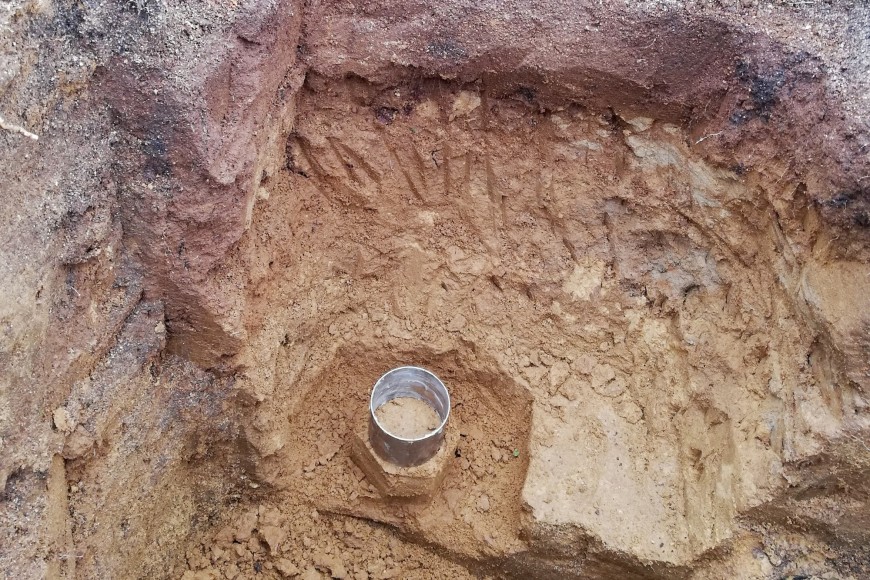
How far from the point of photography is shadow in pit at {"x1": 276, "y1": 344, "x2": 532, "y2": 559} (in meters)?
→ 3.20

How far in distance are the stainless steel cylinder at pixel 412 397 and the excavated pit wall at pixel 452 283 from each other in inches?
6.0

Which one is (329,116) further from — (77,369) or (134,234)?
(77,369)

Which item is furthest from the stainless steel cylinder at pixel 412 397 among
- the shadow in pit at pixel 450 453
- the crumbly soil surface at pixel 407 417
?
the shadow in pit at pixel 450 453

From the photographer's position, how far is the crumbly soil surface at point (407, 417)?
322 cm

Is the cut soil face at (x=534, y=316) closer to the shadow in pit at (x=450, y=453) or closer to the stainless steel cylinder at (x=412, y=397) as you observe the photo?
the shadow in pit at (x=450, y=453)

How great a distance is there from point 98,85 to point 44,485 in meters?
1.23

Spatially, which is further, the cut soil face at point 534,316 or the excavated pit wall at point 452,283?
the cut soil face at point 534,316

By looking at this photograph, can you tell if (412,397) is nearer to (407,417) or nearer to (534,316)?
(407,417)

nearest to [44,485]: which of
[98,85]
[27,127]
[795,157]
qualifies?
[27,127]

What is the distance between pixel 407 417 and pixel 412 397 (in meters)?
0.13

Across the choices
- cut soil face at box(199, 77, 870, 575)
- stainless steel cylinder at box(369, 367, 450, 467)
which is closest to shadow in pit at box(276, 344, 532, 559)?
cut soil face at box(199, 77, 870, 575)

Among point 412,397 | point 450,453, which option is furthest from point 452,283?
point 450,453

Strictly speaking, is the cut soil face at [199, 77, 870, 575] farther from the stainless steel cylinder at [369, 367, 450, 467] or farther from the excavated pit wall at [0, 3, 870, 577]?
the stainless steel cylinder at [369, 367, 450, 467]

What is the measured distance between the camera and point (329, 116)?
9.57 ft
